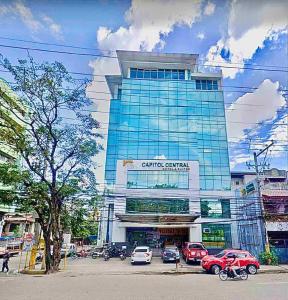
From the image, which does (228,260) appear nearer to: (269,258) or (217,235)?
(269,258)

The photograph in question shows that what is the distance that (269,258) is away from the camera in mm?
17031

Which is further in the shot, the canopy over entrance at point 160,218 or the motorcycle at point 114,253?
the canopy over entrance at point 160,218

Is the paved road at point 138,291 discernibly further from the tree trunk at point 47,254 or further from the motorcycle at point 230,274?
the tree trunk at point 47,254

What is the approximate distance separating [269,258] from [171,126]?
26.0 m

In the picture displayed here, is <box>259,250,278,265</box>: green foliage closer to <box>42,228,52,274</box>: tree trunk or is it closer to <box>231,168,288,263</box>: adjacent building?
<box>231,168,288,263</box>: adjacent building

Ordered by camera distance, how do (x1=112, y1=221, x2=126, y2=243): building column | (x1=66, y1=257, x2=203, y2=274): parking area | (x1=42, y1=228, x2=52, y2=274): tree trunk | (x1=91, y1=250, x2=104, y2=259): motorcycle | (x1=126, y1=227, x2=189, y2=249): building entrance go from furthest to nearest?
(x1=126, y1=227, x2=189, y2=249): building entrance, (x1=112, y1=221, x2=126, y2=243): building column, (x1=91, y1=250, x2=104, y2=259): motorcycle, (x1=66, y1=257, x2=203, y2=274): parking area, (x1=42, y1=228, x2=52, y2=274): tree trunk

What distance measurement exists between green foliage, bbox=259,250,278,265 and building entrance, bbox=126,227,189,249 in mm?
10894

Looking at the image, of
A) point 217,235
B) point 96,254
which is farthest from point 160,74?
point 96,254

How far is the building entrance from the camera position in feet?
88.6

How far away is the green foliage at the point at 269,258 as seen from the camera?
16.9m

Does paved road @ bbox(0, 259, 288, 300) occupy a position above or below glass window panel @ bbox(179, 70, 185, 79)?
below

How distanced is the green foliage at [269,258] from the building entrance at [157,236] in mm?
10894

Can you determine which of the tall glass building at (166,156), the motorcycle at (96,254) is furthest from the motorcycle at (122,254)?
the tall glass building at (166,156)

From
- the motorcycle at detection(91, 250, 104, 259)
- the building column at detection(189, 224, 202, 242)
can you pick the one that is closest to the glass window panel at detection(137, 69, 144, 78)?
the building column at detection(189, 224, 202, 242)
